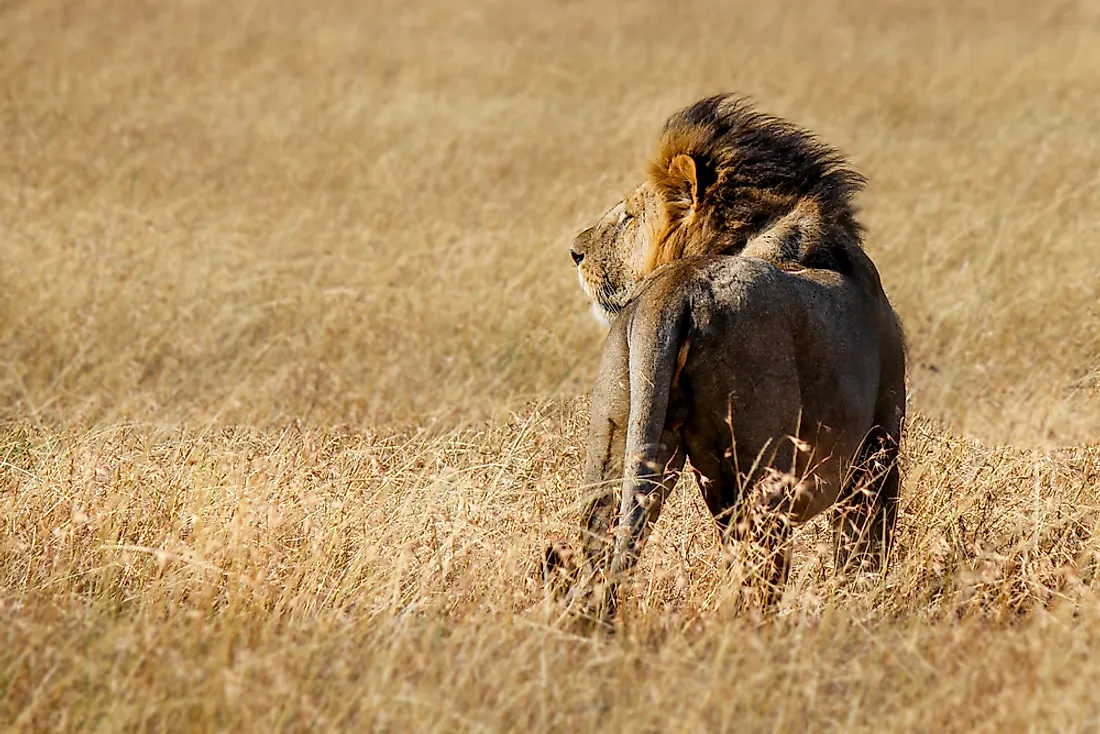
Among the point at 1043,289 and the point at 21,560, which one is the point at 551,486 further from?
the point at 1043,289

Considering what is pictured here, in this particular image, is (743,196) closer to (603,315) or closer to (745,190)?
(745,190)

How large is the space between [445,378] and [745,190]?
12.2 feet

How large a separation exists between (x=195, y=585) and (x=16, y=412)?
3143mm

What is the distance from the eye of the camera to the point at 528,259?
31.7 feet

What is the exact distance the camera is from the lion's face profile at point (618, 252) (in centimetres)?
518

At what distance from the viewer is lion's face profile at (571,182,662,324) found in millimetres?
5176

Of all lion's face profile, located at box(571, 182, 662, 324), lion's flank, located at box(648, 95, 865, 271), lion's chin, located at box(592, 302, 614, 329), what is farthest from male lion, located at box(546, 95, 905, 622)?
lion's chin, located at box(592, 302, 614, 329)

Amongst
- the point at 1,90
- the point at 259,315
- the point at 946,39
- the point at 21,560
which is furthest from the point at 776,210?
the point at 946,39

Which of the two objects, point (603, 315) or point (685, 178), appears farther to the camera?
point (603, 315)

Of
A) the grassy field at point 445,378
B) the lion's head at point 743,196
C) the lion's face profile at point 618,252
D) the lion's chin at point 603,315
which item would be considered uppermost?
the lion's head at point 743,196

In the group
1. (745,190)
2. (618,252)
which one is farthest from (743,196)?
(618,252)

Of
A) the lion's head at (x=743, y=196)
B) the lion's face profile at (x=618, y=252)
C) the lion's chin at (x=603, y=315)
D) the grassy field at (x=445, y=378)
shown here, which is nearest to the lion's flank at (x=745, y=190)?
the lion's head at (x=743, y=196)

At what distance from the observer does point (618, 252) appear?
5.29 m

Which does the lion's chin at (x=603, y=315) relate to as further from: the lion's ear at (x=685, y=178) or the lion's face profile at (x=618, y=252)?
the lion's ear at (x=685, y=178)
